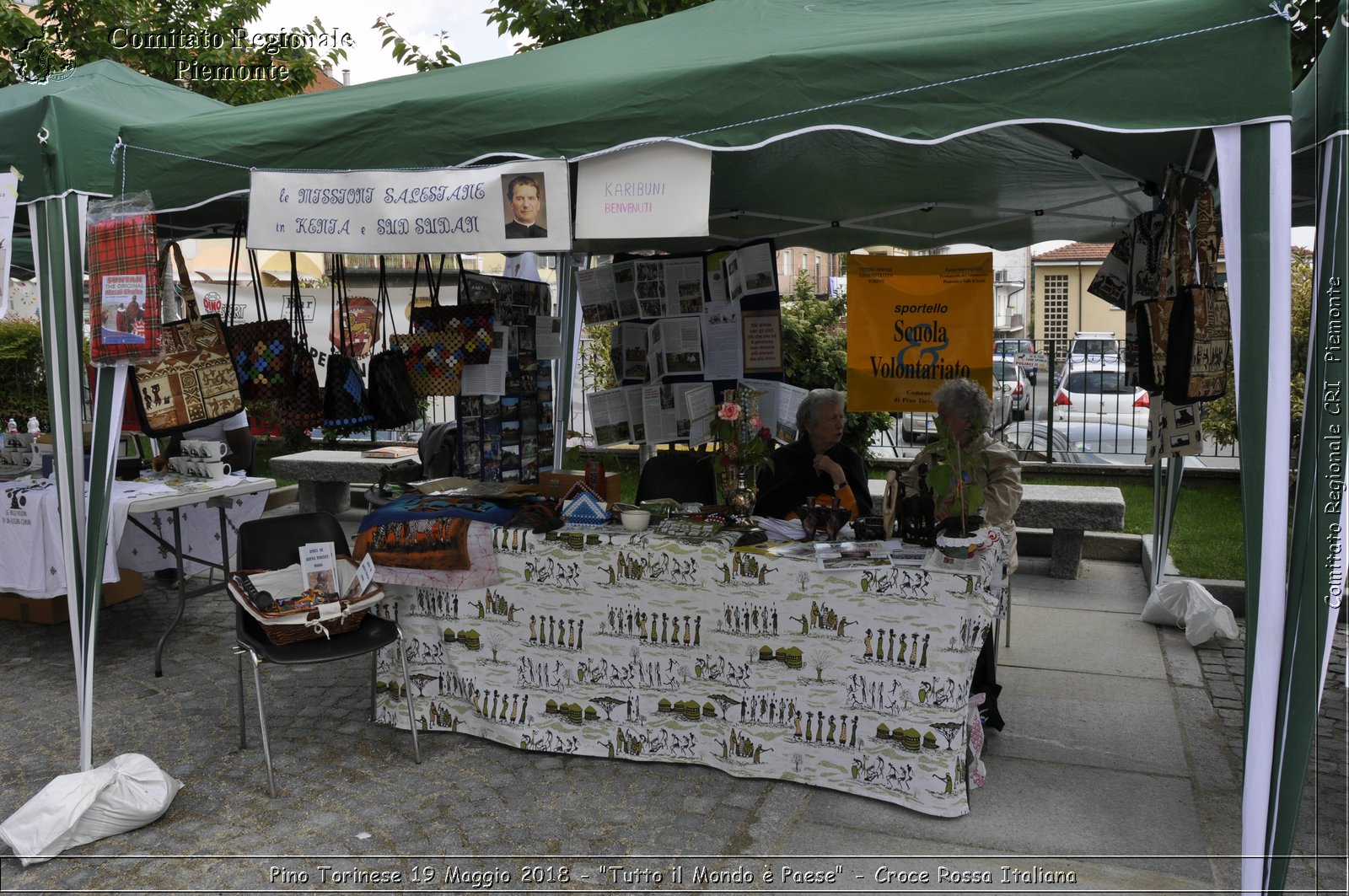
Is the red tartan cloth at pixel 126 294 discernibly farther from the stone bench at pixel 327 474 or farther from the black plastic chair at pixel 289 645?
the stone bench at pixel 327 474

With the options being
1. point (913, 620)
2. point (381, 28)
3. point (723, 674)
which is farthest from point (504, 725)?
point (381, 28)

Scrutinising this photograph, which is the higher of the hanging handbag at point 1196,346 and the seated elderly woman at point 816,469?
the hanging handbag at point 1196,346

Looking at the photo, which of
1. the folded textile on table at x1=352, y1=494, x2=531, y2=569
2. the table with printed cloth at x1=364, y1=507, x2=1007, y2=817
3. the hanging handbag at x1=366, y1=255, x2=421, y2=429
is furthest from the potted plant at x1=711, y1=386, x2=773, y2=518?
the hanging handbag at x1=366, y1=255, x2=421, y2=429

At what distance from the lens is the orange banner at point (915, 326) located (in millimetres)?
5973

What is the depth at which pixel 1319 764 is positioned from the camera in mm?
3898

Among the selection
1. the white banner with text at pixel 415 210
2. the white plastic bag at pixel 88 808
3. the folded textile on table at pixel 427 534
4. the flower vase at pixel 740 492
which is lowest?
the white plastic bag at pixel 88 808

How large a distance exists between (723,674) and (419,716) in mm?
1345

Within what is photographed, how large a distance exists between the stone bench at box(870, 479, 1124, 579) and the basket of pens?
11.8 ft

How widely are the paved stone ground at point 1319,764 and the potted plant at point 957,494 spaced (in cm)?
94

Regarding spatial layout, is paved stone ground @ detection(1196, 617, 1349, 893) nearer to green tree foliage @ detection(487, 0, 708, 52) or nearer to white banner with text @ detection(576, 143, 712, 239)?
white banner with text @ detection(576, 143, 712, 239)

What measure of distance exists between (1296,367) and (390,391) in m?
6.89

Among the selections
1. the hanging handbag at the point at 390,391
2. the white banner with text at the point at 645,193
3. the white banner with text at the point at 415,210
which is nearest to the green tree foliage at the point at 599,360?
the hanging handbag at the point at 390,391

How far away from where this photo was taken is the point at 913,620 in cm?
340

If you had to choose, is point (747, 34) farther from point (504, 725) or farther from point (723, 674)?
point (504, 725)
